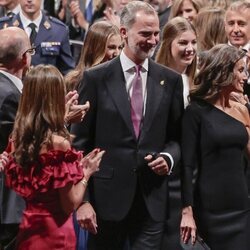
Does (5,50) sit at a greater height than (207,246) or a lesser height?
greater

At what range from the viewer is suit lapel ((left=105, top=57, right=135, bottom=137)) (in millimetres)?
6402

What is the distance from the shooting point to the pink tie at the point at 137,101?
6465mm

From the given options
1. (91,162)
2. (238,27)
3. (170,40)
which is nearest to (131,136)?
(91,162)

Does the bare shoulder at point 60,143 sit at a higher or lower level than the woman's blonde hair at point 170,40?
higher

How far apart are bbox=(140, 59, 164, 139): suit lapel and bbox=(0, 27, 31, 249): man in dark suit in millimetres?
817

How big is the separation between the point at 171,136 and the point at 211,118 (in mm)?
289

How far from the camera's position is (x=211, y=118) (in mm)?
6535

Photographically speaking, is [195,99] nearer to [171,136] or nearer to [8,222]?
[171,136]

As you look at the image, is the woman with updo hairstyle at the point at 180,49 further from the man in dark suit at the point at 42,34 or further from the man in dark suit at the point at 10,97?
the man in dark suit at the point at 42,34

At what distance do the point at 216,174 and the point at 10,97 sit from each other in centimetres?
139

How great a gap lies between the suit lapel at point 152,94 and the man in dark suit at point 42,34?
362cm

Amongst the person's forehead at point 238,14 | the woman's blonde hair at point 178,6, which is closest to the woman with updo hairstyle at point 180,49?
→ the person's forehead at point 238,14

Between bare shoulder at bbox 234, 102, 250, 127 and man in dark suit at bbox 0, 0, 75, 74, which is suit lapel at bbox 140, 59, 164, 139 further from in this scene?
man in dark suit at bbox 0, 0, 75, 74

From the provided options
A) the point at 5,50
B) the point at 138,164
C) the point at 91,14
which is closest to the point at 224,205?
the point at 138,164
